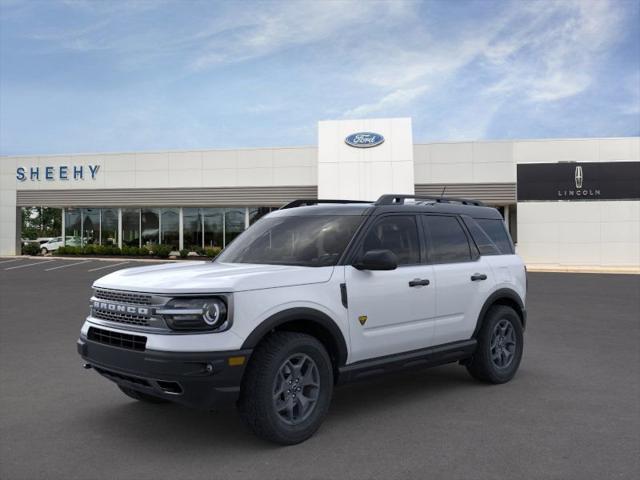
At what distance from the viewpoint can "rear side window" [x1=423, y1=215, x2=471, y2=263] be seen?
5.92 m

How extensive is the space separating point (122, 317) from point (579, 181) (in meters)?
30.0

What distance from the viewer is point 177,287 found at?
→ 422 centimetres

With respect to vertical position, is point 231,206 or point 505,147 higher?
point 505,147

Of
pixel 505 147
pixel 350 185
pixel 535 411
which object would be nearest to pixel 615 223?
pixel 505 147

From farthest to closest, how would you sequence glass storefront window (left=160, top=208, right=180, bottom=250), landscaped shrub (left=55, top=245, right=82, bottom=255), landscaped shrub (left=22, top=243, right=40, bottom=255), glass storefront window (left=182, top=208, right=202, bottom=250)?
landscaped shrub (left=22, top=243, right=40, bottom=255) → glass storefront window (left=160, top=208, right=180, bottom=250) → glass storefront window (left=182, top=208, right=202, bottom=250) → landscaped shrub (left=55, top=245, right=82, bottom=255)

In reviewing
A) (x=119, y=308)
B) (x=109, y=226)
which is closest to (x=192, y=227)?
(x=109, y=226)

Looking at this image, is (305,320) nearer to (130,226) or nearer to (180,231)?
(180,231)

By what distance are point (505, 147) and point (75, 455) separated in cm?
3010

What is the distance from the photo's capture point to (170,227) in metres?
36.6

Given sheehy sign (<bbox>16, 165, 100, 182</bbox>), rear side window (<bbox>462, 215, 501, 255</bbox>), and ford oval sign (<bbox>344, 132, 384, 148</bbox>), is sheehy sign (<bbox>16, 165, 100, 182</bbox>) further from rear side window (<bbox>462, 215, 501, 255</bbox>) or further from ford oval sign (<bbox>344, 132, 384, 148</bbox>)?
rear side window (<bbox>462, 215, 501, 255</bbox>)

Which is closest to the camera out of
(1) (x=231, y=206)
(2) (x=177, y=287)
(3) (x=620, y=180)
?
(2) (x=177, y=287)

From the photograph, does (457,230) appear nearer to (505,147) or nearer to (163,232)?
(505,147)

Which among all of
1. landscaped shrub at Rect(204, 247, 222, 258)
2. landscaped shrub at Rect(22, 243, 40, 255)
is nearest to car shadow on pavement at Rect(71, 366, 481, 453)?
landscaped shrub at Rect(204, 247, 222, 258)

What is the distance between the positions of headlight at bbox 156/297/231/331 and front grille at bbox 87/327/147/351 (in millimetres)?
303
